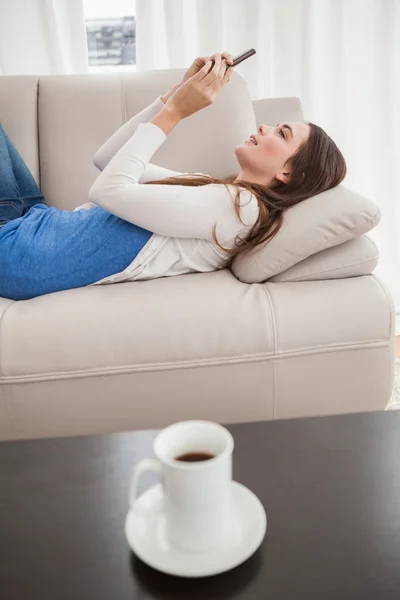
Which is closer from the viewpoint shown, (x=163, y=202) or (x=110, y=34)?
(x=163, y=202)

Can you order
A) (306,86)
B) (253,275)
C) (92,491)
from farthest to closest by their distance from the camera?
(306,86) → (253,275) → (92,491)

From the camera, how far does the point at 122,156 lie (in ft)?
4.20

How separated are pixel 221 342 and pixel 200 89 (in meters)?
0.60

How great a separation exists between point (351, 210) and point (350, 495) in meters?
0.75

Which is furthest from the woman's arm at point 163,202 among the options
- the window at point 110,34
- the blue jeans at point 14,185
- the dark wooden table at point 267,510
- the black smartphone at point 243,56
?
the window at point 110,34

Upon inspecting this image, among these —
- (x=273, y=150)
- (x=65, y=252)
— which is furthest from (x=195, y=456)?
(x=273, y=150)

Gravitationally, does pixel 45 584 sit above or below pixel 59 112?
below

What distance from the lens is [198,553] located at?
541mm

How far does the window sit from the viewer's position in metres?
2.23

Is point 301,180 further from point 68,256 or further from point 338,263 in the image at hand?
point 68,256

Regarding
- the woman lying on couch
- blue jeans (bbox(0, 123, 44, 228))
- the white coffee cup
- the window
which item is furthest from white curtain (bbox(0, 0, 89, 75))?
the white coffee cup

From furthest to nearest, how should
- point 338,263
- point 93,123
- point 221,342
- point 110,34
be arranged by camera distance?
point 110,34 < point 93,123 < point 338,263 < point 221,342

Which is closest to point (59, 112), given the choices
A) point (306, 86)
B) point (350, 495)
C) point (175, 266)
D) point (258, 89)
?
point (175, 266)

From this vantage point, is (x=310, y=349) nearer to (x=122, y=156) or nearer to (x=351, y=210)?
(x=351, y=210)
